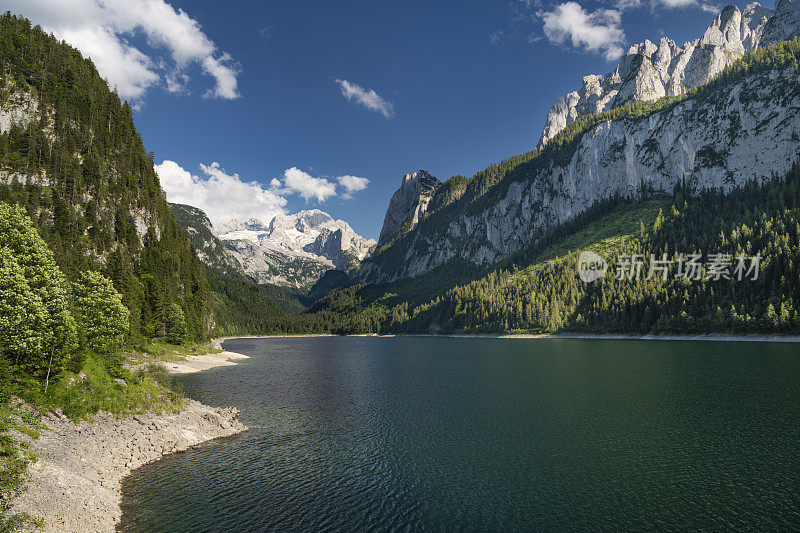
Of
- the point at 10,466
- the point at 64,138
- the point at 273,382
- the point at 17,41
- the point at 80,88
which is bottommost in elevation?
the point at 273,382

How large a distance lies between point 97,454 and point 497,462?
1403 inches

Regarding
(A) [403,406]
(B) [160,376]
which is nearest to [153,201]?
(B) [160,376]

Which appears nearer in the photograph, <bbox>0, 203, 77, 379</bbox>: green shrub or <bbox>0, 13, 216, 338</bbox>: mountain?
→ <bbox>0, 203, 77, 379</bbox>: green shrub

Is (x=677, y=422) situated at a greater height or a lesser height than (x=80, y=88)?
lesser

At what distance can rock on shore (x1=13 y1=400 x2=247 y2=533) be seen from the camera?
21.8 metres

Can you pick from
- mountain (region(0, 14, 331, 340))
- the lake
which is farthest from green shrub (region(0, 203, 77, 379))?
mountain (region(0, 14, 331, 340))

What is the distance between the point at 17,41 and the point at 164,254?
89.7 metres

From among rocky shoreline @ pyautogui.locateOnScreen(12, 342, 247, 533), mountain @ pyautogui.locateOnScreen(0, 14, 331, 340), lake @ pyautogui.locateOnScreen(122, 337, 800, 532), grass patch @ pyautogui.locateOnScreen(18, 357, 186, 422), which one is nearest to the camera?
rocky shoreline @ pyautogui.locateOnScreen(12, 342, 247, 533)

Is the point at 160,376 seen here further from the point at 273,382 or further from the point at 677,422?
the point at 677,422

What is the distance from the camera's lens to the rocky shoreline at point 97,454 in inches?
859

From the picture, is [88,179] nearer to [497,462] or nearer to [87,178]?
[87,178]

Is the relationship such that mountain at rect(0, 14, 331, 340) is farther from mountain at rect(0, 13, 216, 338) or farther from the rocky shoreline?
the rocky shoreline

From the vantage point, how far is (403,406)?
58562 mm

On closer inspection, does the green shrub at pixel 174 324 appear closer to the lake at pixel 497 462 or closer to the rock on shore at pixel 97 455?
→ the lake at pixel 497 462
